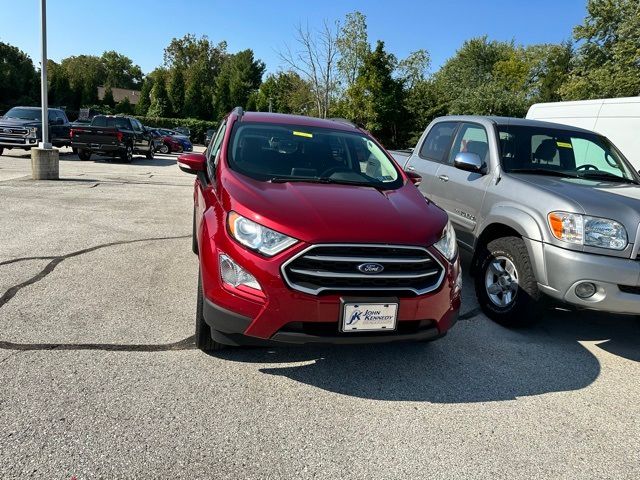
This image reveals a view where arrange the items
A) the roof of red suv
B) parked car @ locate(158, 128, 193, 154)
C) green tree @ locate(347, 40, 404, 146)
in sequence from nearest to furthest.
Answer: the roof of red suv → parked car @ locate(158, 128, 193, 154) → green tree @ locate(347, 40, 404, 146)

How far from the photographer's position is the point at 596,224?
3.58m

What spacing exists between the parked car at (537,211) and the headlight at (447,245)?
3.14 ft

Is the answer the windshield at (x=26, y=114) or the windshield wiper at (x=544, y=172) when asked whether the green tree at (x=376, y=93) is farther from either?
the windshield wiper at (x=544, y=172)

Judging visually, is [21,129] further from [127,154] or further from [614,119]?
[614,119]

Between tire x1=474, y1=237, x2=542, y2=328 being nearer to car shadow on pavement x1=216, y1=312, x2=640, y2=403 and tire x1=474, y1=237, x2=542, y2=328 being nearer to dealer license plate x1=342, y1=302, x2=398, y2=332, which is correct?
car shadow on pavement x1=216, y1=312, x2=640, y2=403

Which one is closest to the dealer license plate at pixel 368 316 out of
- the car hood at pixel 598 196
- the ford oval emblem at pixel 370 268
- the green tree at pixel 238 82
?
the ford oval emblem at pixel 370 268

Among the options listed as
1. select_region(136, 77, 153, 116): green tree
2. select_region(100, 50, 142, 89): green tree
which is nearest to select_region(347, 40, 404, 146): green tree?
select_region(136, 77, 153, 116): green tree

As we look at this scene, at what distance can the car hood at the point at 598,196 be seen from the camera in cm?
359

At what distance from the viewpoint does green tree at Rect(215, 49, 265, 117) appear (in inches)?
2185

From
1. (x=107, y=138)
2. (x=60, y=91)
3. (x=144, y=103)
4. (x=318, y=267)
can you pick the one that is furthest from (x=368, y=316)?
(x=60, y=91)

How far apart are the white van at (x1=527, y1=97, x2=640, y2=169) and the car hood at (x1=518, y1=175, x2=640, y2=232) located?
3.89 m

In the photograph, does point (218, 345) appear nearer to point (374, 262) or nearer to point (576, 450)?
point (374, 262)

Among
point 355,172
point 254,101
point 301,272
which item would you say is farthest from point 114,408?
point 254,101

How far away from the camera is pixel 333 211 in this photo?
3.08 meters
